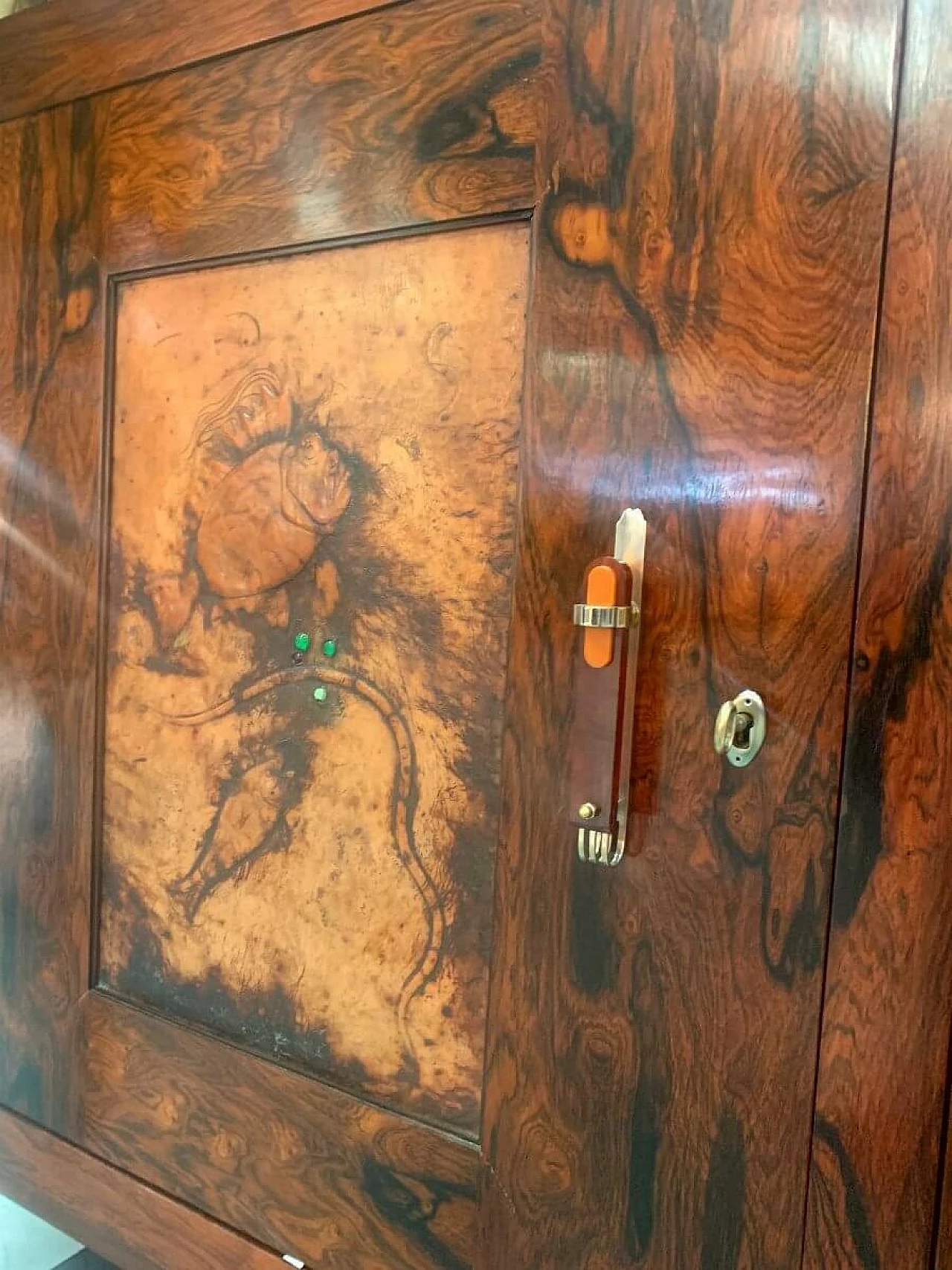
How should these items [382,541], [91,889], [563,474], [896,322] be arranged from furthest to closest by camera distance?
[91,889]
[382,541]
[563,474]
[896,322]

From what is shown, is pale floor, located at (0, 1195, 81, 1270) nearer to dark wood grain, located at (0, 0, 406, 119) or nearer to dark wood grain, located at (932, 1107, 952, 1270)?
dark wood grain, located at (932, 1107, 952, 1270)

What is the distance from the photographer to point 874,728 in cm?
62

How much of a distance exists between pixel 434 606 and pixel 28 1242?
3.73 feet

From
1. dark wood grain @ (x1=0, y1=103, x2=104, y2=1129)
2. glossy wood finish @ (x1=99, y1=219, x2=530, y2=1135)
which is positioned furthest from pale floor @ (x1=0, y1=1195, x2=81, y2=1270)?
glossy wood finish @ (x1=99, y1=219, x2=530, y2=1135)

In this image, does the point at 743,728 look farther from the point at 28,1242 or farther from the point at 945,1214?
the point at 28,1242

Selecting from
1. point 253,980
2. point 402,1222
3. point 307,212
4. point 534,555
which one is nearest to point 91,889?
point 253,980

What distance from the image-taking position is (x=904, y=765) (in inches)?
24.2

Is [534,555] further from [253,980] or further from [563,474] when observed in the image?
[253,980]

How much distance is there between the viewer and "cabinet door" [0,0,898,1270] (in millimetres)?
661

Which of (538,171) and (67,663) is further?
(67,663)

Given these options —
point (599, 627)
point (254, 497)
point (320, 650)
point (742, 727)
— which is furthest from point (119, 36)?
point (742, 727)

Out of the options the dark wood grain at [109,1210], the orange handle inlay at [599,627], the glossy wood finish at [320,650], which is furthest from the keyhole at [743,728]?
the dark wood grain at [109,1210]

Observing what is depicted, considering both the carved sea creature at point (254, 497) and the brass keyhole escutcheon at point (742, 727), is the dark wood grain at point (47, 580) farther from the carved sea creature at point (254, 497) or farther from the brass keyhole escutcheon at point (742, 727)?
the brass keyhole escutcheon at point (742, 727)

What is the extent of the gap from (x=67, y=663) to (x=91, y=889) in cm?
28
